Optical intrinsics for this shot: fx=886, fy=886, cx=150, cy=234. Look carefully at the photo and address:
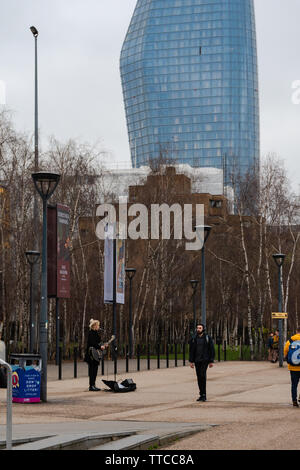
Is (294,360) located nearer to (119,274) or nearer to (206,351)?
(206,351)

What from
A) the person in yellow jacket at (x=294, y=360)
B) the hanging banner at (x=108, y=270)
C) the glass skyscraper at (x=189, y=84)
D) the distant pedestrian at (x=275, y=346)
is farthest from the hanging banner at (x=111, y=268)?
the glass skyscraper at (x=189, y=84)

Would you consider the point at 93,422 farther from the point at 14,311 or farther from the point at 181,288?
the point at 181,288

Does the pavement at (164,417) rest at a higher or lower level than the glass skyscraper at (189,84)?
lower

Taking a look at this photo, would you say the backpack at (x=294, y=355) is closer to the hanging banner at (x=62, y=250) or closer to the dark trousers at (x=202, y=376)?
the dark trousers at (x=202, y=376)

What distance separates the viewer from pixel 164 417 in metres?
15.2

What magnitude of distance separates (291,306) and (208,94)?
12691 cm

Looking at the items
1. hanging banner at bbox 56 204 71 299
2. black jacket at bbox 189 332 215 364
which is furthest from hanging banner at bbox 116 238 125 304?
black jacket at bbox 189 332 215 364

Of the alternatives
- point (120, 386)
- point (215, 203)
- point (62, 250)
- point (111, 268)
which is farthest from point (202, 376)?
point (215, 203)

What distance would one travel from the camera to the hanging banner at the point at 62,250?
24.5m

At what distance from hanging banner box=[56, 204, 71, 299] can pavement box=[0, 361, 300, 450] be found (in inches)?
110

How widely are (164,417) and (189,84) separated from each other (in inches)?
7232

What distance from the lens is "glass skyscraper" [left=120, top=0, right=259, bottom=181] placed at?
18775 centimetres

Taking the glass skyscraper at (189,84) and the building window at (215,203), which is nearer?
the building window at (215,203)

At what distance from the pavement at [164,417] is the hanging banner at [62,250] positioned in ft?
9.14
